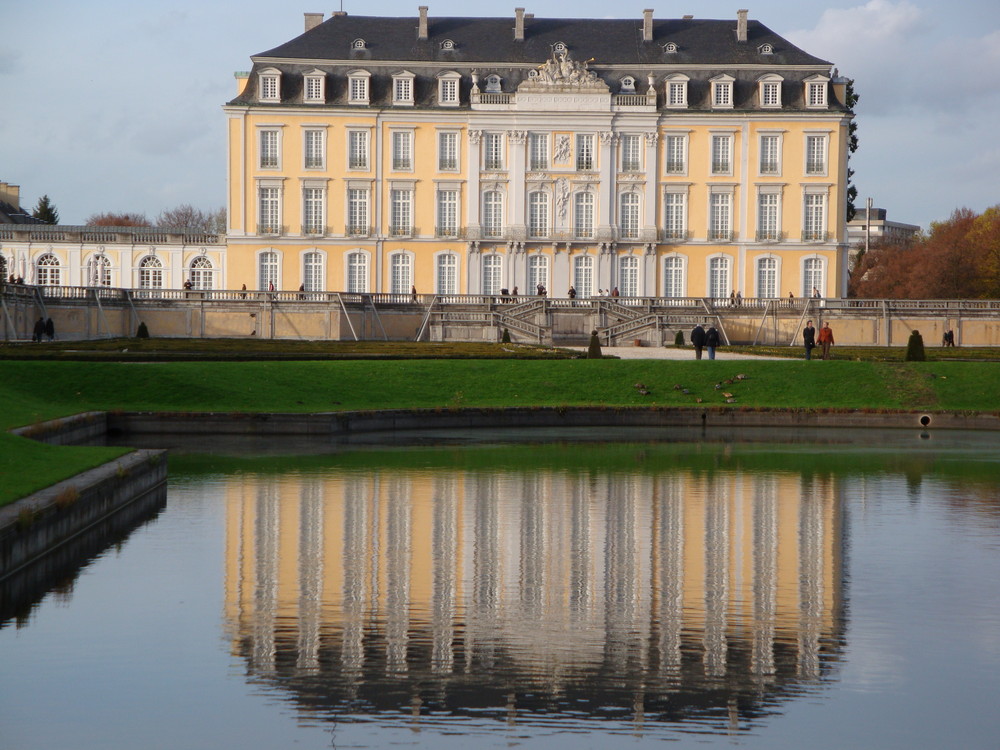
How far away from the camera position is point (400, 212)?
6962 centimetres

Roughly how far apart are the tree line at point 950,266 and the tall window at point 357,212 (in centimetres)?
3631

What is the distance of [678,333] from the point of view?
49000 millimetres

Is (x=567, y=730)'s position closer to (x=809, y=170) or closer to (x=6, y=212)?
(x=809, y=170)

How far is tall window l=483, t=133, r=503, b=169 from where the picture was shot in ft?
227

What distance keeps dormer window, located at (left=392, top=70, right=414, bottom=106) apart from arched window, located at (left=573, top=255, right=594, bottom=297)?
466 inches

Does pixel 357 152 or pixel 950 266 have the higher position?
pixel 357 152

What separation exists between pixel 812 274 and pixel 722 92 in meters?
10.4

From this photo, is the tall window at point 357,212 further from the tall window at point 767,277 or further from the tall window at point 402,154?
the tall window at point 767,277

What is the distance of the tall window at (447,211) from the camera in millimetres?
69562

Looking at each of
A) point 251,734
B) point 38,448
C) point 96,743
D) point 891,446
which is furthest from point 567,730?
point 891,446

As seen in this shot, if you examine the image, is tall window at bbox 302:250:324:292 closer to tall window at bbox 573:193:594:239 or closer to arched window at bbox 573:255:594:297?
arched window at bbox 573:255:594:297

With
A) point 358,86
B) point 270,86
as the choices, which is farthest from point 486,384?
point 270,86

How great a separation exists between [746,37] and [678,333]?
90.0 feet

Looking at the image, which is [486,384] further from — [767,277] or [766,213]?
[766,213]
